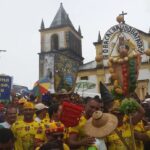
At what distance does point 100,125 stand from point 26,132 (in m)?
1.51

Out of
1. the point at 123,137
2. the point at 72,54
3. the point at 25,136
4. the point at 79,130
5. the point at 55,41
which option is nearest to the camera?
the point at 79,130

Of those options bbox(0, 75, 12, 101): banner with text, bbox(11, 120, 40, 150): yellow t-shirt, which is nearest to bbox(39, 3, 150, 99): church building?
bbox(0, 75, 12, 101): banner with text

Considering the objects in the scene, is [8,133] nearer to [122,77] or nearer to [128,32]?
[122,77]

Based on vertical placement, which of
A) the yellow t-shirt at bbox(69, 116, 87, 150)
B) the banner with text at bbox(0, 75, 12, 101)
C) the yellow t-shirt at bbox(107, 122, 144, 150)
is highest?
the banner with text at bbox(0, 75, 12, 101)

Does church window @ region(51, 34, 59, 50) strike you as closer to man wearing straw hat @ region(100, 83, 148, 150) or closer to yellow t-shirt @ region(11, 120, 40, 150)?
yellow t-shirt @ region(11, 120, 40, 150)

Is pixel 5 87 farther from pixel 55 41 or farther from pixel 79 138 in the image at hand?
pixel 55 41

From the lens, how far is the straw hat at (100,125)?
205 inches

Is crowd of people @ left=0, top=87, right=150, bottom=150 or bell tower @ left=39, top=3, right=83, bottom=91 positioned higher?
bell tower @ left=39, top=3, right=83, bottom=91

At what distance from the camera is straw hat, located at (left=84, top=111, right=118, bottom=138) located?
5199 mm

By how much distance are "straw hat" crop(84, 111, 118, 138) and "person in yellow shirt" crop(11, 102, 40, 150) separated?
1190 mm

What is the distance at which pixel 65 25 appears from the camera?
55.3m

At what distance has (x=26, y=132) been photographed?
638 cm

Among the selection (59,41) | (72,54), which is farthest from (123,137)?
(59,41)

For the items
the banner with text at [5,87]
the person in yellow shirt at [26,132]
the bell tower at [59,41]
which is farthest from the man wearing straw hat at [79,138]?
the bell tower at [59,41]
